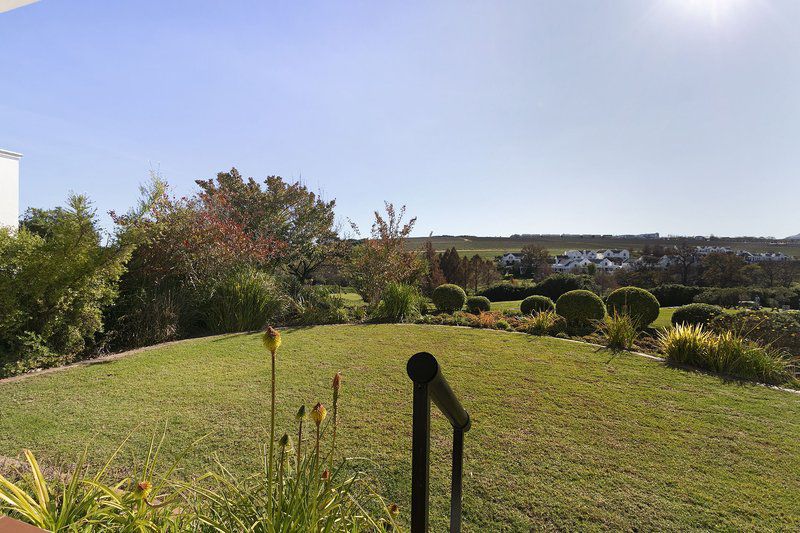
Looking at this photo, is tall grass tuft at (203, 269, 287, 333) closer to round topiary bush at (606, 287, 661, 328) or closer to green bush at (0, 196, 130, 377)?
green bush at (0, 196, 130, 377)

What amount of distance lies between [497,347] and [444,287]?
5153 mm

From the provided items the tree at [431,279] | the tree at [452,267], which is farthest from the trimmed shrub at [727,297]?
the tree at [452,267]

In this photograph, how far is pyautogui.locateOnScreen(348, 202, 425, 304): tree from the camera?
11992 mm

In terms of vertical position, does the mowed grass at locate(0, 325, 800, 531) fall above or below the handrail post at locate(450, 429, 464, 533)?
below

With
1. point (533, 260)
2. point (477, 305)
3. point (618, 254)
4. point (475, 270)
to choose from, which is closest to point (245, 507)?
point (477, 305)

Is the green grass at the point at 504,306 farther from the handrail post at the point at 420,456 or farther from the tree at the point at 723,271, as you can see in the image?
the handrail post at the point at 420,456

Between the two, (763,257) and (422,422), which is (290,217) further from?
(763,257)

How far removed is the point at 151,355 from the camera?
621cm

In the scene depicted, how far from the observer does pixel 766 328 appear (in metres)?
7.23

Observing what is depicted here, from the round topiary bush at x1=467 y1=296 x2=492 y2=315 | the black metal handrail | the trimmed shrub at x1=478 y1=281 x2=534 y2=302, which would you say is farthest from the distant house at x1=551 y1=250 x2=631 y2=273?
the black metal handrail

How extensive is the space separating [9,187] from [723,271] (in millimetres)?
26286

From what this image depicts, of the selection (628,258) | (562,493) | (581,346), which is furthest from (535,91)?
(628,258)

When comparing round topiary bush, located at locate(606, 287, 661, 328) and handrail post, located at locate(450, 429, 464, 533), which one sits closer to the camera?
handrail post, located at locate(450, 429, 464, 533)

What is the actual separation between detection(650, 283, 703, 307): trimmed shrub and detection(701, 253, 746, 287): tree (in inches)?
117
